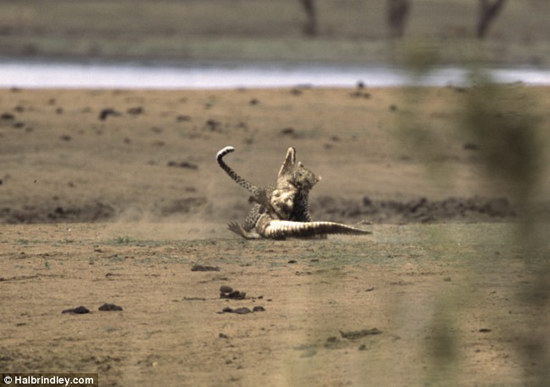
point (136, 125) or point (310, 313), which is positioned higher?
point (136, 125)

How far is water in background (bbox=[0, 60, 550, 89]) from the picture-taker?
2209 centimetres

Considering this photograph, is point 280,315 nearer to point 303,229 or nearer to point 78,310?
point 78,310

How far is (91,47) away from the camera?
31.6 metres

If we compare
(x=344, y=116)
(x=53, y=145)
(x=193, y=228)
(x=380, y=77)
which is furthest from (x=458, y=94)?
(x=380, y=77)

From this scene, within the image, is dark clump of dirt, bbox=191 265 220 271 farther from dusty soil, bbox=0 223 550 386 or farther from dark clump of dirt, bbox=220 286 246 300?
dark clump of dirt, bbox=220 286 246 300

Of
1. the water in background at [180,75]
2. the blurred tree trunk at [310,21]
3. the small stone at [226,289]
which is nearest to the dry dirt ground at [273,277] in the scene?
the small stone at [226,289]

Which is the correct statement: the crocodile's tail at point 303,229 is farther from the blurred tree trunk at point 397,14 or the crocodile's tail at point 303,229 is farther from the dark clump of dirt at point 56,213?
the blurred tree trunk at point 397,14

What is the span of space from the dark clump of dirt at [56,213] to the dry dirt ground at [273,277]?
3 centimetres

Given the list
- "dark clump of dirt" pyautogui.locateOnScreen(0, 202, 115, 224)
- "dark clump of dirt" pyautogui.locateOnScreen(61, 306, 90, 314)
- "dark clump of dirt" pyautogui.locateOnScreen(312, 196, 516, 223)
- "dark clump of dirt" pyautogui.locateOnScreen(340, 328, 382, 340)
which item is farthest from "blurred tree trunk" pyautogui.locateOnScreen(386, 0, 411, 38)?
"dark clump of dirt" pyautogui.locateOnScreen(340, 328, 382, 340)

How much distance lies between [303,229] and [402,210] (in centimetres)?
319

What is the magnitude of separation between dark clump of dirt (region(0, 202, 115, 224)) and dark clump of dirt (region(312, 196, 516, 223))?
1.81m

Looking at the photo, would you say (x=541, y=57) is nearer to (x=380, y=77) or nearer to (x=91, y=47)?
(x=380, y=77)

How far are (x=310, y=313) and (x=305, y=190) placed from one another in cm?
262

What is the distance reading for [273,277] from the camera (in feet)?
23.5
